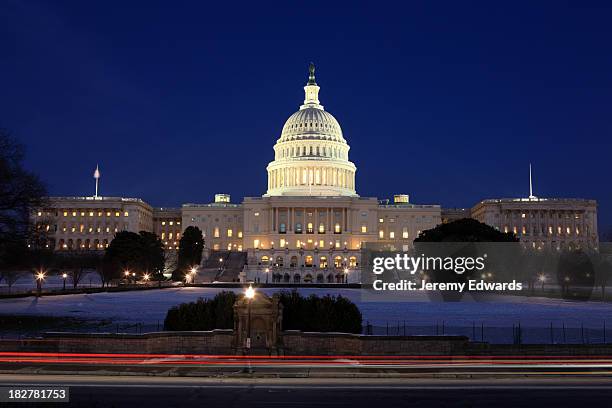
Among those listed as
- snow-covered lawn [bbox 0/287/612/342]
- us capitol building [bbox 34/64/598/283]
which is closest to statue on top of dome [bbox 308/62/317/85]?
us capitol building [bbox 34/64/598/283]

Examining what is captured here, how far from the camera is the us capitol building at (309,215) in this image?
152375mm

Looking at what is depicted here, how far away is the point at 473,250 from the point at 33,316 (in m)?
45.9

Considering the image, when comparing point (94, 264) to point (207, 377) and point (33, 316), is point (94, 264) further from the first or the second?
point (207, 377)

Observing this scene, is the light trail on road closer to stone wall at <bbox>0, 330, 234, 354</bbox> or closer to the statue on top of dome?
stone wall at <bbox>0, 330, 234, 354</bbox>

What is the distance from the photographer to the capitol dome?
6476 inches

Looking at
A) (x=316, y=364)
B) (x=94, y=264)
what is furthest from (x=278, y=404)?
(x=94, y=264)

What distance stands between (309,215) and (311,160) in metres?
16.5

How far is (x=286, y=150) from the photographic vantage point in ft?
554

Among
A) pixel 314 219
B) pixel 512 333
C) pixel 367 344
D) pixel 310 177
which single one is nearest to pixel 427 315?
pixel 512 333

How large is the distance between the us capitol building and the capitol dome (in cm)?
24

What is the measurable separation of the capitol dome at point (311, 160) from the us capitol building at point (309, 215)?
24cm

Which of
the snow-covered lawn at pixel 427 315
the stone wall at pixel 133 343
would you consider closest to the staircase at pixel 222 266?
the snow-covered lawn at pixel 427 315

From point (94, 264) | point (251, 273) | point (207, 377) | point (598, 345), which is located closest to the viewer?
point (207, 377)

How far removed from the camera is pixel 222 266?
12375 centimetres
